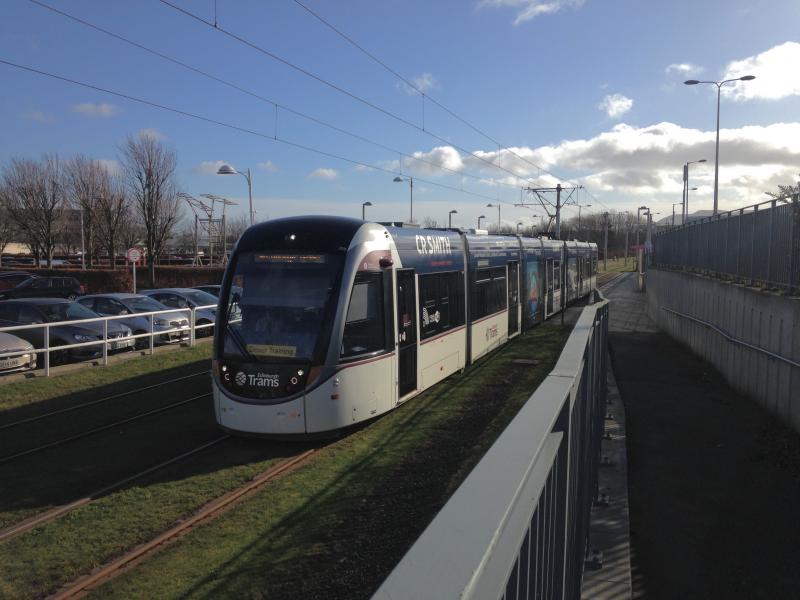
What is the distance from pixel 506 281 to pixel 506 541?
16639 millimetres

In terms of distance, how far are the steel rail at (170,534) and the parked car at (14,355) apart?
311 inches

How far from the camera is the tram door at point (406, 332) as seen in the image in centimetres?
1002

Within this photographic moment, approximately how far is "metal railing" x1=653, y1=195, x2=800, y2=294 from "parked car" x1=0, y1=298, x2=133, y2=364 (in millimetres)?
13789

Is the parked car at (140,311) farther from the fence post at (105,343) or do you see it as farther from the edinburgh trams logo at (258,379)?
the edinburgh trams logo at (258,379)

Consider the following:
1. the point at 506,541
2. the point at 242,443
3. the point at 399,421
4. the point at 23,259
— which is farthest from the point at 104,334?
the point at 23,259

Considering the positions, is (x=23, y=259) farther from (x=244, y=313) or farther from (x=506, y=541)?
(x=506, y=541)

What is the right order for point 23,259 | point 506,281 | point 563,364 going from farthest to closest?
point 23,259 < point 506,281 < point 563,364

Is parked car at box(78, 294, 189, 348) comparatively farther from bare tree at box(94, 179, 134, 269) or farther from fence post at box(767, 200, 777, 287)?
bare tree at box(94, 179, 134, 269)

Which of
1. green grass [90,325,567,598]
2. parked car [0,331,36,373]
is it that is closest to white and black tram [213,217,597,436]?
green grass [90,325,567,598]

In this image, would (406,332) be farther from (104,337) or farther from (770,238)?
(104,337)

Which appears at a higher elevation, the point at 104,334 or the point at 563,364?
the point at 563,364

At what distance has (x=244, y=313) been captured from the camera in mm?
9055

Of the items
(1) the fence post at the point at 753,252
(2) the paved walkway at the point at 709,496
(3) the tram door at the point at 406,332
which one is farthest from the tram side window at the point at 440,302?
(1) the fence post at the point at 753,252

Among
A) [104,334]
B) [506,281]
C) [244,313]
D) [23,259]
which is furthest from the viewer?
[23,259]
